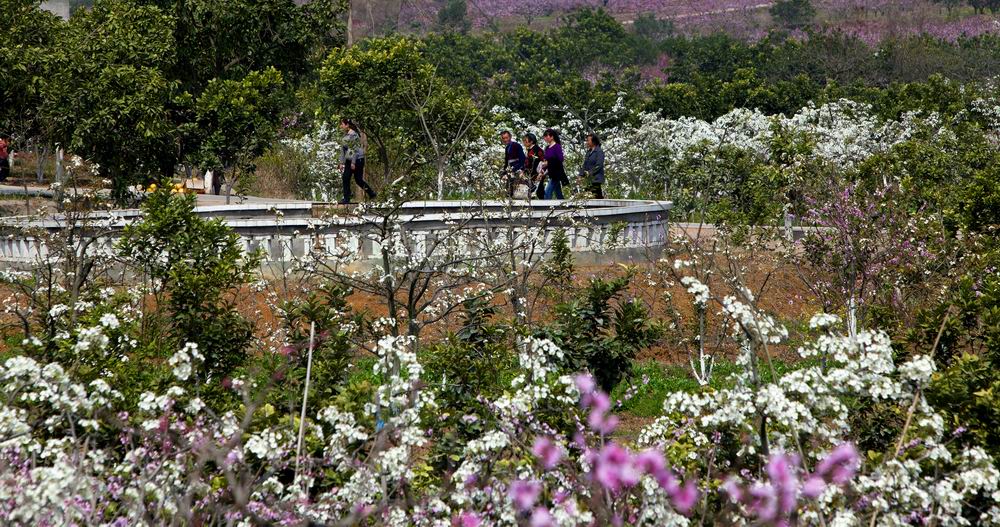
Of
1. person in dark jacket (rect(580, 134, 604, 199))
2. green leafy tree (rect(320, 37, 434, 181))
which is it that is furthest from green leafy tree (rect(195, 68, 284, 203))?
person in dark jacket (rect(580, 134, 604, 199))

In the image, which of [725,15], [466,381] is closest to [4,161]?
[466,381]

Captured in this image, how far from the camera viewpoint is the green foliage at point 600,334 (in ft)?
24.2

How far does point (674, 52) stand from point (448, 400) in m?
83.9

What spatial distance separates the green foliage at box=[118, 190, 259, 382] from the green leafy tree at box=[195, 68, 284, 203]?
1013 centimetres

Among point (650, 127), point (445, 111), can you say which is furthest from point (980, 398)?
point (650, 127)

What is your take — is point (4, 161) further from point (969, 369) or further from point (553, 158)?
point (969, 369)

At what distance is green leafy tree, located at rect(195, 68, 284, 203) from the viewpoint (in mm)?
20156

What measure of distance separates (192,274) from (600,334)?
104 inches

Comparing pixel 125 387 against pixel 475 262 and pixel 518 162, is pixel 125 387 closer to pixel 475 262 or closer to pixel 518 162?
pixel 475 262

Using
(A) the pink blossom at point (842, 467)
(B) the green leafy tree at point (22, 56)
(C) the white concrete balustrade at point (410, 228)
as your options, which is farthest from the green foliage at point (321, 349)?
(B) the green leafy tree at point (22, 56)

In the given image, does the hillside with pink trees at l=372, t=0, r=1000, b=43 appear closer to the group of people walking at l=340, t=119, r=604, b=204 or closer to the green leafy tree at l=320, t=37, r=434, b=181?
the green leafy tree at l=320, t=37, r=434, b=181

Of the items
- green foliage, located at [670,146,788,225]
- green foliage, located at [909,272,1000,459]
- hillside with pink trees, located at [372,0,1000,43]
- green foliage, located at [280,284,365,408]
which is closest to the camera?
green foliage, located at [909,272,1000,459]

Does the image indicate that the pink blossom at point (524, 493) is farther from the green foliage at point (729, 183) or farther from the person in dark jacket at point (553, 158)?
the green foliage at point (729, 183)

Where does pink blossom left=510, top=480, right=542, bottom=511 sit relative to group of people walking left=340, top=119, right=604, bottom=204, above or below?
below
